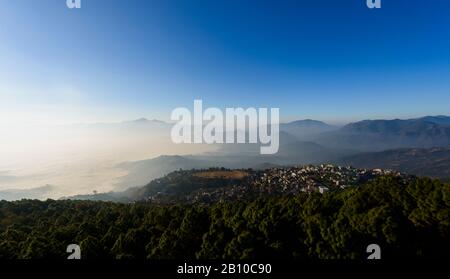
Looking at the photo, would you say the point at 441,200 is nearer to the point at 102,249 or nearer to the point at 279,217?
the point at 279,217

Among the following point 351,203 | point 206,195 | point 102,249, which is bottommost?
point 206,195

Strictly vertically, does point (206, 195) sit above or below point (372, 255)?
below

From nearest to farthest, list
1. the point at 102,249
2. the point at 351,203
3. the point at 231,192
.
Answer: the point at 351,203 < the point at 102,249 < the point at 231,192
